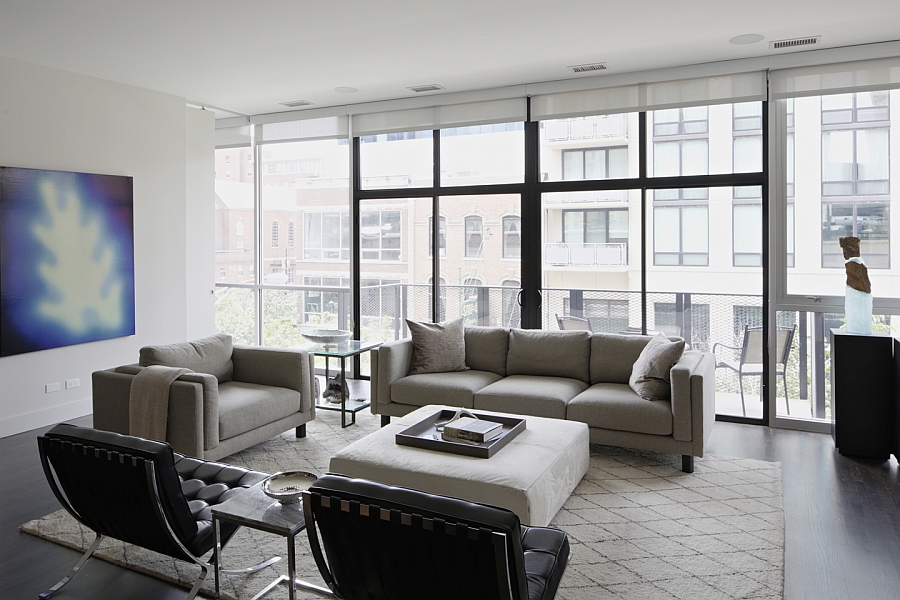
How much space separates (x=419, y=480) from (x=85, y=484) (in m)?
1.43

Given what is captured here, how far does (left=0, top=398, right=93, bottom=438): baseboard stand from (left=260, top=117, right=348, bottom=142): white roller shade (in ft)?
10.9

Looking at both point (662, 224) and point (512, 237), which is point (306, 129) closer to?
point (512, 237)

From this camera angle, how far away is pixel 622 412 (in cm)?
421

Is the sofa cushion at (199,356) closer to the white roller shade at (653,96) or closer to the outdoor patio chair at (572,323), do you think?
the outdoor patio chair at (572,323)

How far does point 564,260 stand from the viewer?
5867 millimetres

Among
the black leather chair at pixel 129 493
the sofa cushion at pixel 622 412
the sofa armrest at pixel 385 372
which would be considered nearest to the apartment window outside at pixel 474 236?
the sofa armrest at pixel 385 372

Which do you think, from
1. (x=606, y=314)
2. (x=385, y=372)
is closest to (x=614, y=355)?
(x=606, y=314)

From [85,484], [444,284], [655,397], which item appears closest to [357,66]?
[444,284]

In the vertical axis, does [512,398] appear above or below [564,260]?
below

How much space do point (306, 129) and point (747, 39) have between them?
4.36 meters

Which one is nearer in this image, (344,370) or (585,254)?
(344,370)

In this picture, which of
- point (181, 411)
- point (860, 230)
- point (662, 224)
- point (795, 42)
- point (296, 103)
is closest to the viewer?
point (181, 411)

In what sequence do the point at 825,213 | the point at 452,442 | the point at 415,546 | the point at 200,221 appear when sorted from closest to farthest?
the point at 415,546 → the point at 452,442 → the point at 825,213 → the point at 200,221

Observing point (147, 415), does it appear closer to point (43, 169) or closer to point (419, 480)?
point (419, 480)
